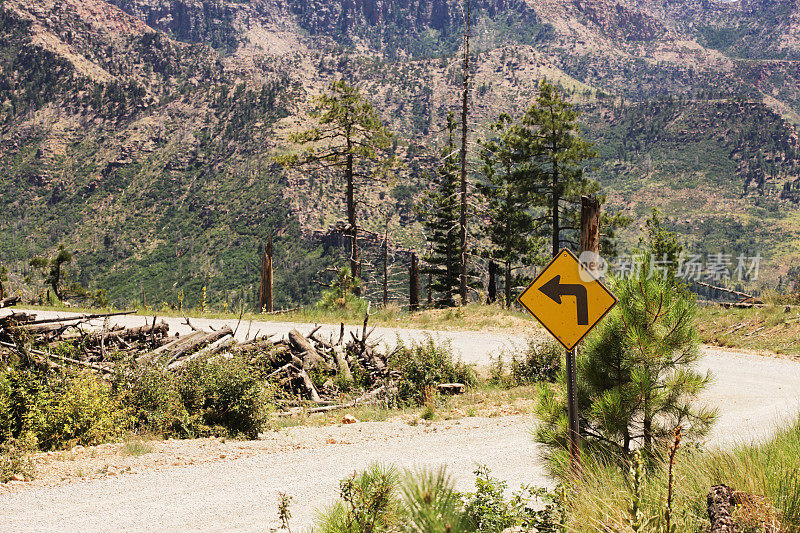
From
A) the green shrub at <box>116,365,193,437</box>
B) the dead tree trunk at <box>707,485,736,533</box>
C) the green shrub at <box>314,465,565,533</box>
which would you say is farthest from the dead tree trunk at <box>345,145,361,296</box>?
the dead tree trunk at <box>707,485,736,533</box>

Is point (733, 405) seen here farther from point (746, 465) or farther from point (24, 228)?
point (24, 228)

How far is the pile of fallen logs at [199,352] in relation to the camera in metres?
9.67

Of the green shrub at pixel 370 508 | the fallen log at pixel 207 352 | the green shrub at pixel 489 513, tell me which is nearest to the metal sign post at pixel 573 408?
the green shrub at pixel 489 513

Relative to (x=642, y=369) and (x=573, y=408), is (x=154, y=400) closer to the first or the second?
(x=573, y=408)

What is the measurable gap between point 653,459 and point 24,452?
7.26 meters

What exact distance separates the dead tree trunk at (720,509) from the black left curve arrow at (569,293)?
1.63 metres

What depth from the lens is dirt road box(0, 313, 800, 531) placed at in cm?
546

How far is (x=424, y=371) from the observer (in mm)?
11688

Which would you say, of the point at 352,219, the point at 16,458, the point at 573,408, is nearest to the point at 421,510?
the point at 573,408

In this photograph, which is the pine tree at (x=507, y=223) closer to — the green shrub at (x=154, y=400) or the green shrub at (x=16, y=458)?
the green shrub at (x=154, y=400)

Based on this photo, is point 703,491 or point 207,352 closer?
point 703,491

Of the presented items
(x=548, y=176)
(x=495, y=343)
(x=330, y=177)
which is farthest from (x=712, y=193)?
(x=495, y=343)

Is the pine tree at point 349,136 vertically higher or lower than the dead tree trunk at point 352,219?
higher

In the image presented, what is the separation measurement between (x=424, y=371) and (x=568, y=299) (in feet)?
23.1
